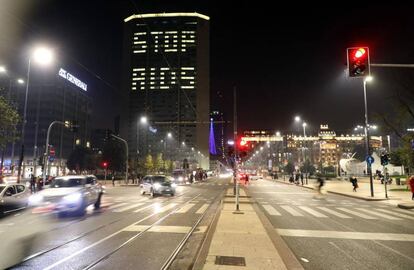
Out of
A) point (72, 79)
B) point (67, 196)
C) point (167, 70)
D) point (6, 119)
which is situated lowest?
point (67, 196)

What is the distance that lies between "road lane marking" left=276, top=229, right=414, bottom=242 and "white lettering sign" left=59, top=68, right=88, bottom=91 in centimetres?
12350

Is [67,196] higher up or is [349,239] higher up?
[67,196]

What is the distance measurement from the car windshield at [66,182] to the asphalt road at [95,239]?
166 centimetres

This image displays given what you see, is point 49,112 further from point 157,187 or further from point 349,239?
point 349,239

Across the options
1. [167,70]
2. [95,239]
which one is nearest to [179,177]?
[167,70]

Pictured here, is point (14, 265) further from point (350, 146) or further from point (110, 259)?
point (350, 146)

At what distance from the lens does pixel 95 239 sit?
1013 cm

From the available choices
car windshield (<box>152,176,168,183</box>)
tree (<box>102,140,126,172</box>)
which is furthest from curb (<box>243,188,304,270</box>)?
tree (<box>102,140,126,172</box>)

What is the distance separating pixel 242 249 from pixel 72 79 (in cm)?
13417

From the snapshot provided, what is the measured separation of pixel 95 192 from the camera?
60.1 ft

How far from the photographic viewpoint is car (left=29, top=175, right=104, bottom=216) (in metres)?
14.9

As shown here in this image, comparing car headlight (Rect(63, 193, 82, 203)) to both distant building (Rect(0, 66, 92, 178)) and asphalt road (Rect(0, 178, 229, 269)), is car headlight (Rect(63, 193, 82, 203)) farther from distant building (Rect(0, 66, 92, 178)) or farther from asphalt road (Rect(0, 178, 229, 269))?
distant building (Rect(0, 66, 92, 178))

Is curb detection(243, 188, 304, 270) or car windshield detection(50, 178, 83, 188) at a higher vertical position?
car windshield detection(50, 178, 83, 188)

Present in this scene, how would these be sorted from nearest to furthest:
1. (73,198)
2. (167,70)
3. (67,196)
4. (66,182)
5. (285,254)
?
(285,254)
(67,196)
(73,198)
(66,182)
(167,70)
